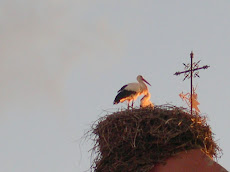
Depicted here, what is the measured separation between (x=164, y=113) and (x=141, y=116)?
37 cm

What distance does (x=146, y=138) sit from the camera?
868cm

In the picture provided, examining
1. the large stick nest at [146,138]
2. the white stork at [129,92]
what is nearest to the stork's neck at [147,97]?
the white stork at [129,92]

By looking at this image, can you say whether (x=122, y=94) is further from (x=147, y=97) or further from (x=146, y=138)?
(x=146, y=138)

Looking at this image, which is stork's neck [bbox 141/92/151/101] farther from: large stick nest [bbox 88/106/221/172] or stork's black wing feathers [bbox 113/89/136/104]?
large stick nest [bbox 88/106/221/172]

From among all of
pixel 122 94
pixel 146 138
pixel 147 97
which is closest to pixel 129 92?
pixel 122 94

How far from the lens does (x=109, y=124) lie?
9172mm

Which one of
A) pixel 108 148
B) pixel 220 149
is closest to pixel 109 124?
pixel 108 148

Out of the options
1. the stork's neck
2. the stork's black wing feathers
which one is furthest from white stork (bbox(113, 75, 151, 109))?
the stork's neck

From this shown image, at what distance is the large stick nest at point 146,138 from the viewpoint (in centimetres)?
851

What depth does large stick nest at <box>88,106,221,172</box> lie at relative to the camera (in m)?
8.51

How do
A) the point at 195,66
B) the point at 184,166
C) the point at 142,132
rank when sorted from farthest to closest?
the point at 195,66 → the point at 142,132 → the point at 184,166

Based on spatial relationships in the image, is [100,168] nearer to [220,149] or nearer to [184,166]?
[184,166]

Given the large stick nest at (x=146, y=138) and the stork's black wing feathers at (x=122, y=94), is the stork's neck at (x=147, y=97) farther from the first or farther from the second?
the large stick nest at (x=146, y=138)

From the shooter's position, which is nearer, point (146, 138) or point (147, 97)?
point (146, 138)
